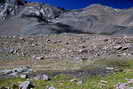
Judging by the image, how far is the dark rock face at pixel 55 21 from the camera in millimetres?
103688

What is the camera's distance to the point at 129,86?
48.9 ft

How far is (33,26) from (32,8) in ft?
112

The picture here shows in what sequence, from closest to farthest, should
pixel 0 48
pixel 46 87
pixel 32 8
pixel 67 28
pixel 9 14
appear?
1. pixel 46 87
2. pixel 0 48
3. pixel 67 28
4. pixel 9 14
5. pixel 32 8

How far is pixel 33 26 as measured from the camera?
107062mm

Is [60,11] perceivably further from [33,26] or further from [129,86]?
[129,86]

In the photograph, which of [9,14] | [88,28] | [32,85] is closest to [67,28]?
[88,28]

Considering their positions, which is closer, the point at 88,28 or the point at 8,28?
the point at 8,28

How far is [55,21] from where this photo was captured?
128m

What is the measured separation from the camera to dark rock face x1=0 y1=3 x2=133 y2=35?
103688 mm

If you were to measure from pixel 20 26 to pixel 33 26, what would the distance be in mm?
6884

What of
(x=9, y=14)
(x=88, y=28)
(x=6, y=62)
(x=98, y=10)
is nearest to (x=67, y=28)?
(x=88, y=28)

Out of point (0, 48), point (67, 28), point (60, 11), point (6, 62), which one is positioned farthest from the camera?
point (60, 11)

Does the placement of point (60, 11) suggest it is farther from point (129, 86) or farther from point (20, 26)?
point (129, 86)

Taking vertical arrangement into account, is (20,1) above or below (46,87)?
above
